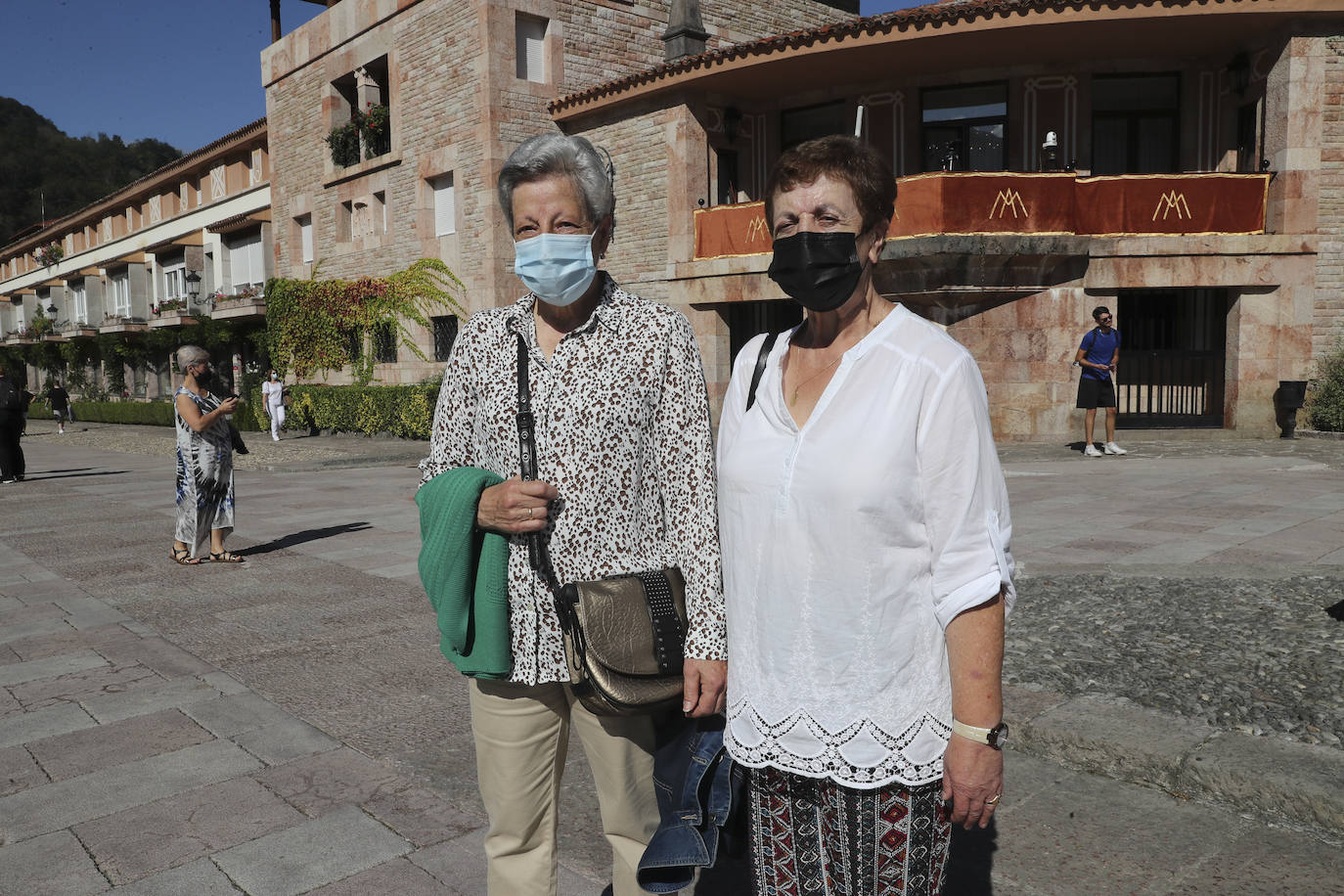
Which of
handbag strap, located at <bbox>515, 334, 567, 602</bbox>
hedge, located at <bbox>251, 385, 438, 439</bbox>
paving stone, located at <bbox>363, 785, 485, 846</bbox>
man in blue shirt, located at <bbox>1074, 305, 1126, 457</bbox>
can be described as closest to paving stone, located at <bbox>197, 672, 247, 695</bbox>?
paving stone, located at <bbox>363, 785, 485, 846</bbox>

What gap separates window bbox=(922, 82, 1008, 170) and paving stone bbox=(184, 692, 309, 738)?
1623cm

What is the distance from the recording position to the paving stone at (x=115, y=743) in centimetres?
379

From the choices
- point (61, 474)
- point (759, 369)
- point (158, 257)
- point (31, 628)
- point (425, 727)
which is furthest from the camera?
point (158, 257)

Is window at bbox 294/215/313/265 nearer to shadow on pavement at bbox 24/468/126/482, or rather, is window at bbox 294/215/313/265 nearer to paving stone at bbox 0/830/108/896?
shadow on pavement at bbox 24/468/126/482

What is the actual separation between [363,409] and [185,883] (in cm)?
2094

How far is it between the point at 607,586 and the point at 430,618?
4.12m

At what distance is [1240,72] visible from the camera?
15914mm

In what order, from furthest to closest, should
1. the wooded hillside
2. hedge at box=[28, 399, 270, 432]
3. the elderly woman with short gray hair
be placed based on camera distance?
1. the wooded hillside
2. hedge at box=[28, 399, 270, 432]
3. the elderly woman with short gray hair

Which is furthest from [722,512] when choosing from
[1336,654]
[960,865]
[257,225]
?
[257,225]

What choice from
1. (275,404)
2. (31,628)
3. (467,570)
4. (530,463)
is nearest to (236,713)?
(31,628)

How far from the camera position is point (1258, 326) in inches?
608

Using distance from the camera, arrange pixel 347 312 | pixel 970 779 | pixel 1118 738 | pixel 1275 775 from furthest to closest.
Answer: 1. pixel 347 312
2. pixel 1118 738
3. pixel 1275 775
4. pixel 970 779

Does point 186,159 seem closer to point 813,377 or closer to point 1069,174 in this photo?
point 1069,174

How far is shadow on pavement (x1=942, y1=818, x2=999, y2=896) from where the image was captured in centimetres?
282
